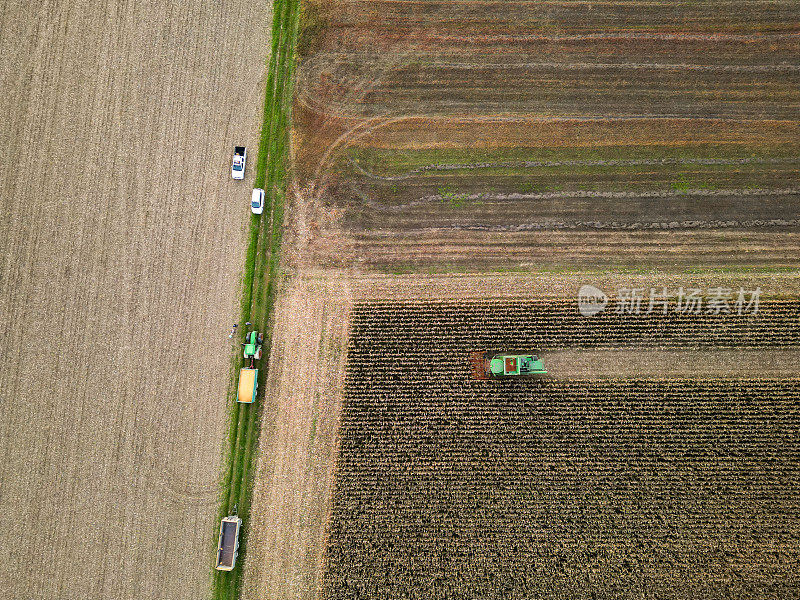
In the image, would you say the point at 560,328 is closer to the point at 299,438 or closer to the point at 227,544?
the point at 299,438

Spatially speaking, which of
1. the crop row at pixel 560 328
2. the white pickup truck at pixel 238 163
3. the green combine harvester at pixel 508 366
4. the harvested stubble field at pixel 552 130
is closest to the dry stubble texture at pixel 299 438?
the crop row at pixel 560 328

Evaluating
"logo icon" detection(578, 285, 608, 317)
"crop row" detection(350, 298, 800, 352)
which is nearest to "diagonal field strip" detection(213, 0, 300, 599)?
"crop row" detection(350, 298, 800, 352)

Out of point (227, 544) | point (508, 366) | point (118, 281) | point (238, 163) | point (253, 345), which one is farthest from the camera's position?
point (238, 163)

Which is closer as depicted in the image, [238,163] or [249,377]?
[249,377]

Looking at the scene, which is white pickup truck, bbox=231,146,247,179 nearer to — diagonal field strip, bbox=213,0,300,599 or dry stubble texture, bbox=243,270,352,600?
diagonal field strip, bbox=213,0,300,599

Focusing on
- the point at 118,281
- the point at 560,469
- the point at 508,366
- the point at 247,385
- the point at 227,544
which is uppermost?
the point at 118,281

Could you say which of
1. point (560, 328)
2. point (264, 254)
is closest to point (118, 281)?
point (264, 254)
